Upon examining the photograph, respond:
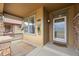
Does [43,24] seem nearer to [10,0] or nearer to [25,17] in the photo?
[25,17]

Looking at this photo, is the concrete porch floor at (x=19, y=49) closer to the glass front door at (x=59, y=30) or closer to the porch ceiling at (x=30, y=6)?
the glass front door at (x=59, y=30)

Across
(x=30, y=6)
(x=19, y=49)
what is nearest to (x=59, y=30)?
(x=30, y=6)

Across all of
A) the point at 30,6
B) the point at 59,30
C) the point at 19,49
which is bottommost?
the point at 19,49

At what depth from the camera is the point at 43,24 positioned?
2.60 metres

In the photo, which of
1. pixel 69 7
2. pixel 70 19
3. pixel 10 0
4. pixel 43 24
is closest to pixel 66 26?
pixel 70 19

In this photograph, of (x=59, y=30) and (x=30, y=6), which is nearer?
(x=30, y=6)

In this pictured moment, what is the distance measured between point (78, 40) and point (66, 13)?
973mm

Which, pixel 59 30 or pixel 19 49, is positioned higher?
pixel 59 30

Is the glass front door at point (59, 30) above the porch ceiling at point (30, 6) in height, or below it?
below

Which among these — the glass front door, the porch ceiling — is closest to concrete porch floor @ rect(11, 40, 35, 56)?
the glass front door

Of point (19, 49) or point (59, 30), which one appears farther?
point (59, 30)

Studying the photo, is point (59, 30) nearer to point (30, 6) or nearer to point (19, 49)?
point (30, 6)

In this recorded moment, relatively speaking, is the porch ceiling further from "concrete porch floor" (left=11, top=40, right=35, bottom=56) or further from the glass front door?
"concrete porch floor" (left=11, top=40, right=35, bottom=56)

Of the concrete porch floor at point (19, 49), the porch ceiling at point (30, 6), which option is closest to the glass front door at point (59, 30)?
the porch ceiling at point (30, 6)
